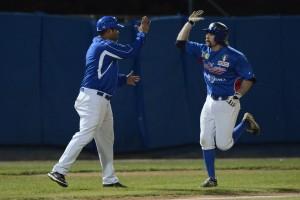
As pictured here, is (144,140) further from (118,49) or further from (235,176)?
(118,49)

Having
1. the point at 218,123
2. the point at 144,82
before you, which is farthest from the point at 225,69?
the point at 144,82

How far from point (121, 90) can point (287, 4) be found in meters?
7.34

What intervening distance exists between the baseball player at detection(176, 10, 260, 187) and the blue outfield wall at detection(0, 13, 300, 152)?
17.5 ft

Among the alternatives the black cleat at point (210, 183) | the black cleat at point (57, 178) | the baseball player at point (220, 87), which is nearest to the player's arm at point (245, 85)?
the baseball player at point (220, 87)

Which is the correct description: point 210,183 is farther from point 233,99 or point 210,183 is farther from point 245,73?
point 245,73

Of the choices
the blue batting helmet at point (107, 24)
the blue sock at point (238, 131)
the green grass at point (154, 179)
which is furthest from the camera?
the blue sock at point (238, 131)

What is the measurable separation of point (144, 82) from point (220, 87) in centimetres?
611

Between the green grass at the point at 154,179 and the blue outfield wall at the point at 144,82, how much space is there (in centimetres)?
100

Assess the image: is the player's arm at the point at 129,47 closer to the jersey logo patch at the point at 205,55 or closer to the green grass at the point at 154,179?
the jersey logo patch at the point at 205,55

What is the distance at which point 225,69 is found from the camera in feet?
38.4

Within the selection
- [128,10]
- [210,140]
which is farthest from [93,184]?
[128,10]

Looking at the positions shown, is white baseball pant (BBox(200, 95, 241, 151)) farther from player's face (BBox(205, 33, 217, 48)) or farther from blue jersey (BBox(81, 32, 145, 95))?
blue jersey (BBox(81, 32, 145, 95))

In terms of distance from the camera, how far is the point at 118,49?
1135 cm

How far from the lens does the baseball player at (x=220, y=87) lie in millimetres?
11680
